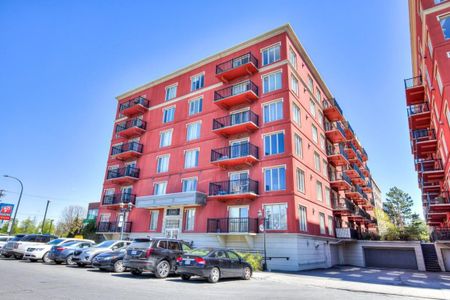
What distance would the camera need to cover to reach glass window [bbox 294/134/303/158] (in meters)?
22.8

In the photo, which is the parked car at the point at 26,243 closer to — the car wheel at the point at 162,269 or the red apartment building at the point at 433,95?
the car wheel at the point at 162,269

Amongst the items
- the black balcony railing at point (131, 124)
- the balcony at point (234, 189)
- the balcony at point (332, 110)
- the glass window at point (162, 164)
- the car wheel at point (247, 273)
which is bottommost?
the car wheel at point (247, 273)

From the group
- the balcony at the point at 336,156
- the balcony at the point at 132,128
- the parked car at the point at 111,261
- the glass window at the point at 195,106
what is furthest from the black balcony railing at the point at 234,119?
the parked car at the point at 111,261

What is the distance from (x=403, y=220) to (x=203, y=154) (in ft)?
202

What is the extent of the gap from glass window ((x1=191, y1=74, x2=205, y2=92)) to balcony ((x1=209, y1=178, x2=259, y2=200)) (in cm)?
1176

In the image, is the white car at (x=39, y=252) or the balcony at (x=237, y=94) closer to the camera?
the white car at (x=39, y=252)

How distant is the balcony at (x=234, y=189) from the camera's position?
70.9ft

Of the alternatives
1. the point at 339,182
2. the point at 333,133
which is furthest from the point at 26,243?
the point at 333,133

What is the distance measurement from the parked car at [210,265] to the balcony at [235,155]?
1015cm

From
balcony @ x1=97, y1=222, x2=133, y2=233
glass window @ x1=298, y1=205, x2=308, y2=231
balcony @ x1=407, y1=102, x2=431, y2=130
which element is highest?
balcony @ x1=407, y1=102, x2=431, y2=130

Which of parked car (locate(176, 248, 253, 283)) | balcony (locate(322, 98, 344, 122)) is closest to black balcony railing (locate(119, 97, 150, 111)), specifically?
balcony (locate(322, 98, 344, 122))

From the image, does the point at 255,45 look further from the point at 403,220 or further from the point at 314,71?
the point at 403,220

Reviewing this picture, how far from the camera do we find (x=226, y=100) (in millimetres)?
25375

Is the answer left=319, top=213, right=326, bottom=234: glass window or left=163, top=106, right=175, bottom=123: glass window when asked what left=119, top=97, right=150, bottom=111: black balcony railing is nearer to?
left=163, top=106, right=175, bottom=123: glass window
